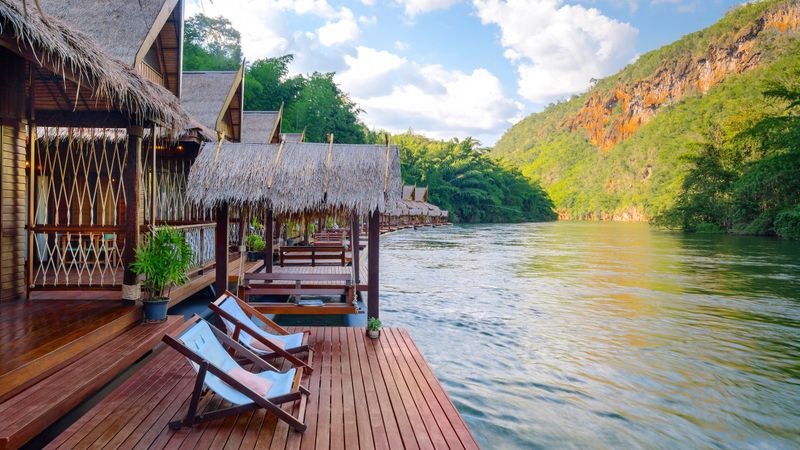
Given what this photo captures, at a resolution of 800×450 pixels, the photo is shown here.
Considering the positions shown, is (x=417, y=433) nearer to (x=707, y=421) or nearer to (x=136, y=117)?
(x=707, y=421)

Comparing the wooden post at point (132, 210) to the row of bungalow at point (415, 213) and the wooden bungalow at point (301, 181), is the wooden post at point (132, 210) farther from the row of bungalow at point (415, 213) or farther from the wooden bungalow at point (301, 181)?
the row of bungalow at point (415, 213)

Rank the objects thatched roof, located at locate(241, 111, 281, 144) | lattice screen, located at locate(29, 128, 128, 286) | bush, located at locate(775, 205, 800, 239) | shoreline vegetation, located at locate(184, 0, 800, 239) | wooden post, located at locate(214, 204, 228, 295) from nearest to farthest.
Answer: wooden post, located at locate(214, 204, 228, 295)
lattice screen, located at locate(29, 128, 128, 286)
thatched roof, located at locate(241, 111, 281, 144)
bush, located at locate(775, 205, 800, 239)
shoreline vegetation, located at locate(184, 0, 800, 239)

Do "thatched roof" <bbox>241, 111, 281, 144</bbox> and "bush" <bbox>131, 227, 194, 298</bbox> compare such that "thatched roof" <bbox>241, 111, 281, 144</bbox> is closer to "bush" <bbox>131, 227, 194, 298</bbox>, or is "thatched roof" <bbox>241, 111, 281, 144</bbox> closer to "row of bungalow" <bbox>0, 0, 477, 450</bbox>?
"row of bungalow" <bbox>0, 0, 477, 450</bbox>

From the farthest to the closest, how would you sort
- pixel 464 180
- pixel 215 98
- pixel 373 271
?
pixel 464 180, pixel 215 98, pixel 373 271

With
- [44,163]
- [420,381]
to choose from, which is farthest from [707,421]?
[44,163]

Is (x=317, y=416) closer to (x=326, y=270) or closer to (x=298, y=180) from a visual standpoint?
(x=298, y=180)

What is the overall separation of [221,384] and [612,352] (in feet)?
20.6

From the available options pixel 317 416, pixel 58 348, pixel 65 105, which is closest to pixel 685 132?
pixel 65 105

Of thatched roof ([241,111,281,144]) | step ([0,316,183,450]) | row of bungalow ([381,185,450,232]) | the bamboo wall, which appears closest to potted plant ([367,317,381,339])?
step ([0,316,183,450])

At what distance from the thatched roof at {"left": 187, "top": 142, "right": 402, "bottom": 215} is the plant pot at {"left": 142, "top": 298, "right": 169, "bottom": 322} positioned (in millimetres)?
1323

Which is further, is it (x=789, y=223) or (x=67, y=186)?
(x=789, y=223)

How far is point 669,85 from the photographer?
110188mm

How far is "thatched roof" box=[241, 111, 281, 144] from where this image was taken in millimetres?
16797

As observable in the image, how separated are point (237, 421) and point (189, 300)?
18.9ft
